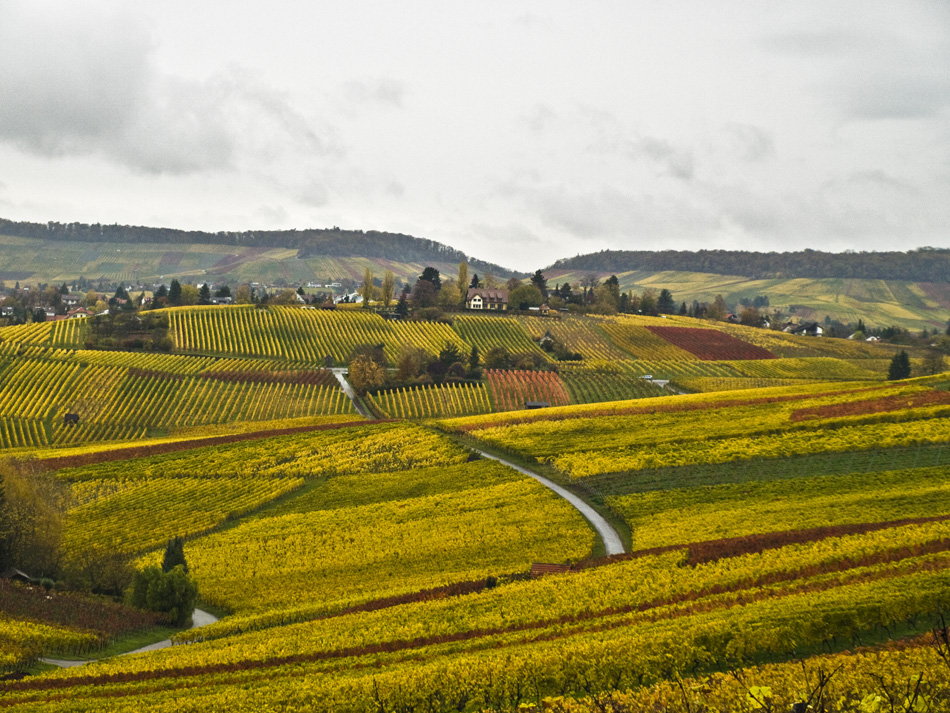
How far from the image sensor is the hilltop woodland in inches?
869

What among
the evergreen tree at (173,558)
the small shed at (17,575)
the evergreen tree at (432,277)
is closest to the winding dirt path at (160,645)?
the evergreen tree at (173,558)

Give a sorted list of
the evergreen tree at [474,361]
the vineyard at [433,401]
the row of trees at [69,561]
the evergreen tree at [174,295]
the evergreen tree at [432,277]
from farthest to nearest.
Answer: the evergreen tree at [432,277] < the evergreen tree at [174,295] < the evergreen tree at [474,361] < the vineyard at [433,401] < the row of trees at [69,561]

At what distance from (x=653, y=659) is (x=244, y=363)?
314ft

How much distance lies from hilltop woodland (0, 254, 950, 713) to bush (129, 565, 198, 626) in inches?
6.7

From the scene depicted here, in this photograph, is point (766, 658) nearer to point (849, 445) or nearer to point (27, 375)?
point (849, 445)

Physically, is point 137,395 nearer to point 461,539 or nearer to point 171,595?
point 461,539

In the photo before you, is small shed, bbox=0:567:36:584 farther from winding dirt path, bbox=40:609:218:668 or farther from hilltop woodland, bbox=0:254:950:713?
winding dirt path, bbox=40:609:218:668

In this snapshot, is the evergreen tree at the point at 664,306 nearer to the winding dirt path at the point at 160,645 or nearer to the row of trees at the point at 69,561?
the row of trees at the point at 69,561

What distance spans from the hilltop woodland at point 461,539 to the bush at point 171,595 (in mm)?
170

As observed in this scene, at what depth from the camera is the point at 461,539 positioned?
44812 millimetres

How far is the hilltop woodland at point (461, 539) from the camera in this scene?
22078 mm

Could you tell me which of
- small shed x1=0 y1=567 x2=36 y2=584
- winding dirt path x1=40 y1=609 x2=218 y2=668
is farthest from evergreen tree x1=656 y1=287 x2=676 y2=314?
small shed x1=0 y1=567 x2=36 y2=584

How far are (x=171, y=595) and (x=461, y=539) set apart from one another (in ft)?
49.7

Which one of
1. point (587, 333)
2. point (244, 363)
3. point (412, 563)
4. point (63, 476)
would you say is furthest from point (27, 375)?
point (587, 333)
